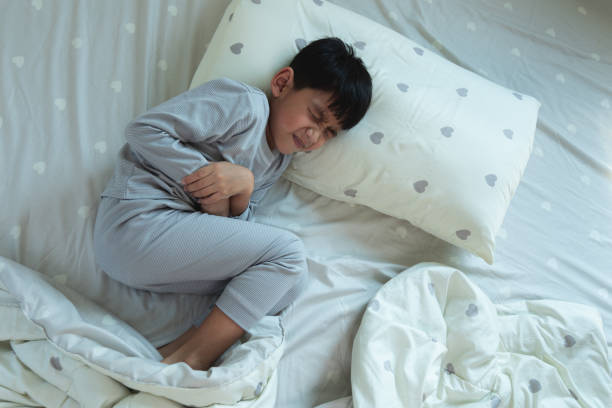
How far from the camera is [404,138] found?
1.03m

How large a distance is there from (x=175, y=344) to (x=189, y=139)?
384 mm

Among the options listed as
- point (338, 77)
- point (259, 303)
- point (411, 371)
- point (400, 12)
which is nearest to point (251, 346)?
point (259, 303)

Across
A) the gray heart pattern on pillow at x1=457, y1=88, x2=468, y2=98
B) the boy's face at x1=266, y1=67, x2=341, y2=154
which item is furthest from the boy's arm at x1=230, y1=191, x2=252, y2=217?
the gray heart pattern on pillow at x1=457, y1=88, x2=468, y2=98

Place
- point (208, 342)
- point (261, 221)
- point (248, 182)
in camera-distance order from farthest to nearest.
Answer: point (261, 221) < point (248, 182) < point (208, 342)

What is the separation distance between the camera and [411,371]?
87 centimetres

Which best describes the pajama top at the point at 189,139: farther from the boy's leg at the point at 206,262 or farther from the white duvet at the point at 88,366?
the white duvet at the point at 88,366

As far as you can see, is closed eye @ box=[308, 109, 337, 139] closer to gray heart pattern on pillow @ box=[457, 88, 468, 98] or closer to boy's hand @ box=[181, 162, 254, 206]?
boy's hand @ box=[181, 162, 254, 206]

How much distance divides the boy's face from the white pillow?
45mm

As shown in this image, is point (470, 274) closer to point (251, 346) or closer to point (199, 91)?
point (251, 346)

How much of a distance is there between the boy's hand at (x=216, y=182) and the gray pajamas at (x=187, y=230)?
0.06 feet

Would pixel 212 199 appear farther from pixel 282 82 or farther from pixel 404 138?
pixel 404 138

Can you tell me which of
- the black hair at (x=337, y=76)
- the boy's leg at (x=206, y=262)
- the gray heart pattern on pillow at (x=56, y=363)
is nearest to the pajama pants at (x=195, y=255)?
the boy's leg at (x=206, y=262)

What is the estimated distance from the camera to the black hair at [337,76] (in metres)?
0.97

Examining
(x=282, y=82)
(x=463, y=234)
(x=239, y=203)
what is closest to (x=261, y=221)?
(x=239, y=203)
